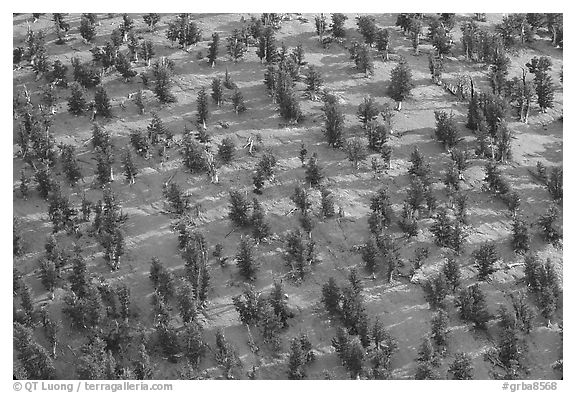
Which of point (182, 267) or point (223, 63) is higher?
point (223, 63)

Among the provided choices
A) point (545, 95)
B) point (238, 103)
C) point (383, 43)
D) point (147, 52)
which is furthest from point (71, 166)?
point (545, 95)

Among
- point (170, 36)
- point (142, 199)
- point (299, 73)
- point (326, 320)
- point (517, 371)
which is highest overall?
point (170, 36)

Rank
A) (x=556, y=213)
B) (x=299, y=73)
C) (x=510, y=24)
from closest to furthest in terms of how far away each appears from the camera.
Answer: (x=556, y=213) → (x=299, y=73) → (x=510, y=24)

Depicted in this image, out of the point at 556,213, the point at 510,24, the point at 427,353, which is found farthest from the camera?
the point at 510,24

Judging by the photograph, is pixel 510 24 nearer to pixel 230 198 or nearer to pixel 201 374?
pixel 230 198

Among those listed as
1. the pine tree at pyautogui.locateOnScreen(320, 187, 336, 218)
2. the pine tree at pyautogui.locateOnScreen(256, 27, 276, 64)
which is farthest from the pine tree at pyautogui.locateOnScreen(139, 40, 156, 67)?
the pine tree at pyautogui.locateOnScreen(320, 187, 336, 218)

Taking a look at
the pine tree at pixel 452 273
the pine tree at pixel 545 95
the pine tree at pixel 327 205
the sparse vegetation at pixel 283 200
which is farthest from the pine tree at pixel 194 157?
the pine tree at pixel 545 95

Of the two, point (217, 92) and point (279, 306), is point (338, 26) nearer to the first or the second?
point (217, 92)

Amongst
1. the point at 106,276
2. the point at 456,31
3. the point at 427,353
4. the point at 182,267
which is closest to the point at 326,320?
the point at 427,353
